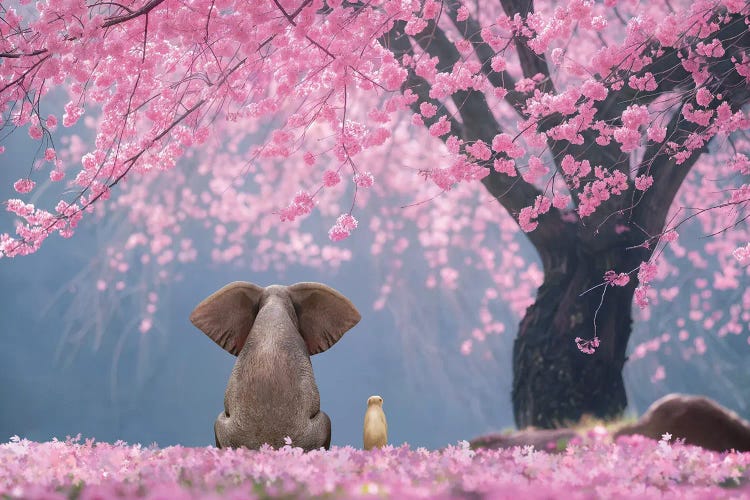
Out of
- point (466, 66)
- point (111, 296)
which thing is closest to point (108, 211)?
point (111, 296)

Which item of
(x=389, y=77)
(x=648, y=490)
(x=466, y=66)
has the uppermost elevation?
(x=466, y=66)

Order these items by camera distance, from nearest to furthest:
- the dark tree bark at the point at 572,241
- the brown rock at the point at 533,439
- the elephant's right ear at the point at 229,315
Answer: the elephant's right ear at the point at 229,315 < the brown rock at the point at 533,439 < the dark tree bark at the point at 572,241

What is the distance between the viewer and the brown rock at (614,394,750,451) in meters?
6.43

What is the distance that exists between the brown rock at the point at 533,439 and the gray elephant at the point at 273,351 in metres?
3.03

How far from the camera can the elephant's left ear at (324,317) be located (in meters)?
5.09

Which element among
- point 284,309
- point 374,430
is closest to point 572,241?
point 374,430

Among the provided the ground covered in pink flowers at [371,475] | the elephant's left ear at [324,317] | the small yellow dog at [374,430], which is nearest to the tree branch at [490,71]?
the elephant's left ear at [324,317]

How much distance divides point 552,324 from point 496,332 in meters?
9.33

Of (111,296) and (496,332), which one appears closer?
(111,296)

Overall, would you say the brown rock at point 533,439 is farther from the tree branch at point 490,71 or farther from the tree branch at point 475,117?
the tree branch at point 490,71

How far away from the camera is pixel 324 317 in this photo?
510 cm

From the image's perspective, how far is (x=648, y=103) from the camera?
737 centimetres

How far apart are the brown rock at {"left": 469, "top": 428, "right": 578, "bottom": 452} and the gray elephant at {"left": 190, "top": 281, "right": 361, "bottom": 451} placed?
9.96 feet

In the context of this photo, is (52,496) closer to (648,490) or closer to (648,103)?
(648,490)
